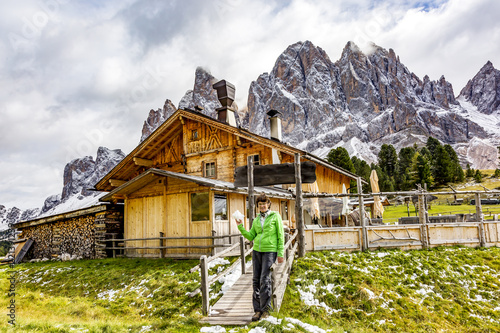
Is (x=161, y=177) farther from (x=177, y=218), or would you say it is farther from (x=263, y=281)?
(x=263, y=281)

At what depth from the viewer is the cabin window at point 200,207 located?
14289 mm

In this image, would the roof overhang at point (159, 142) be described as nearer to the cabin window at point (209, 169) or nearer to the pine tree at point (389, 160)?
the cabin window at point (209, 169)

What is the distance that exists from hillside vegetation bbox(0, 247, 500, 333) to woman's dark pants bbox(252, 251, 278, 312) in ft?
1.11

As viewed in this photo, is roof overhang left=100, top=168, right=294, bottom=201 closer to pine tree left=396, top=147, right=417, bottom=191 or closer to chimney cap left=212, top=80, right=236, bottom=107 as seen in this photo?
chimney cap left=212, top=80, right=236, bottom=107

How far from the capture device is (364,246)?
12852 millimetres

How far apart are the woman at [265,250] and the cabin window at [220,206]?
7895 mm

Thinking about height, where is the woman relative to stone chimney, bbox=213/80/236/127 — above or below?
below

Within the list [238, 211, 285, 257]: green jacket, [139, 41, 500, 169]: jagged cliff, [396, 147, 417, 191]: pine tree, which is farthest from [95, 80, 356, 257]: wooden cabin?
[139, 41, 500, 169]: jagged cliff

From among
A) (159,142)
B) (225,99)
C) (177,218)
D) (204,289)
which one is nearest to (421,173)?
(225,99)

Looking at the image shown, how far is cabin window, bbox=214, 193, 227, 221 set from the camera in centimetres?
1439

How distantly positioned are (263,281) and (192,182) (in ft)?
27.7

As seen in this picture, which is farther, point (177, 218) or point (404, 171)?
point (404, 171)

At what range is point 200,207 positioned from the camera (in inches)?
570

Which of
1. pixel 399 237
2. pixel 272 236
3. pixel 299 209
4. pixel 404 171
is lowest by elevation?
pixel 399 237
